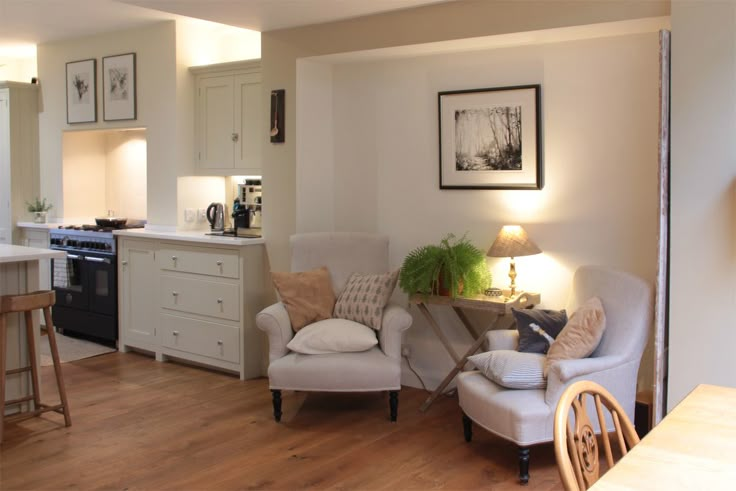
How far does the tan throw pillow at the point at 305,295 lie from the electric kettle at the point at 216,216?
1294 millimetres

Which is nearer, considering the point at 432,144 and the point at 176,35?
the point at 432,144

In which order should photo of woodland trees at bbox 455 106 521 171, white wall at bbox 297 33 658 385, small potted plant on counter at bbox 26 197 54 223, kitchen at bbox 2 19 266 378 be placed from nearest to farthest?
white wall at bbox 297 33 658 385 < photo of woodland trees at bbox 455 106 521 171 < kitchen at bbox 2 19 266 378 < small potted plant on counter at bbox 26 197 54 223

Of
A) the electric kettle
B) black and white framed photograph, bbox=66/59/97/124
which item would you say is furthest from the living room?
black and white framed photograph, bbox=66/59/97/124

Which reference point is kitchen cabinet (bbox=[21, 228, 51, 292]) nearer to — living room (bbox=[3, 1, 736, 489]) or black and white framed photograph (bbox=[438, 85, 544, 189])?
living room (bbox=[3, 1, 736, 489])

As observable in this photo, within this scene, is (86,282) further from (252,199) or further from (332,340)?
(332,340)

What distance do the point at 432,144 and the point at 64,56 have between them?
3765 millimetres

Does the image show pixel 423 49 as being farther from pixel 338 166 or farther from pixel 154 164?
pixel 154 164

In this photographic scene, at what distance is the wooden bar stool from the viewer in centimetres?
377

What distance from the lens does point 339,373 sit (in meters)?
4.04

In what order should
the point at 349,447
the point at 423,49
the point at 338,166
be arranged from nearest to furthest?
1. the point at 349,447
2. the point at 423,49
3. the point at 338,166

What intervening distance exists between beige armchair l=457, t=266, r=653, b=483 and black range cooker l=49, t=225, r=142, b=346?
329cm

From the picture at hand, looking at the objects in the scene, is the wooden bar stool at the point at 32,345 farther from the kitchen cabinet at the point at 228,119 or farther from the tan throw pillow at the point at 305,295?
the kitchen cabinet at the point at 228,119

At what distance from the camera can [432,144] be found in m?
4.67

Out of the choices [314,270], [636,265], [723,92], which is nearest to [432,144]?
[314,270]
